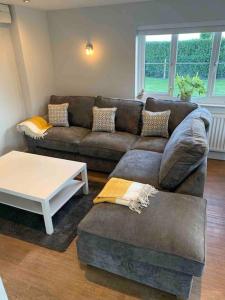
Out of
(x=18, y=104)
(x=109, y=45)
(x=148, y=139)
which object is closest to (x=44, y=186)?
(x=148, y=139)

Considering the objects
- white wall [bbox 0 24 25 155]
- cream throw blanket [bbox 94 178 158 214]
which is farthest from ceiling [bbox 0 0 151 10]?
cream throw blanket [bbox 94 178 158 214]

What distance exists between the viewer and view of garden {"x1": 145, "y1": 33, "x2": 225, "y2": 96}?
10.3 feet

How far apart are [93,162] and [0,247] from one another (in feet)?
4.88

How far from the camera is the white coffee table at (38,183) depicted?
2.13m

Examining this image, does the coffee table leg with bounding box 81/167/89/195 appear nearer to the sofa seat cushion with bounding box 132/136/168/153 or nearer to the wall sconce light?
the sofa seat cushion with bounding box 132/136/168/153

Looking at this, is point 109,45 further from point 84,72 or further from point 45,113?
point 45,113

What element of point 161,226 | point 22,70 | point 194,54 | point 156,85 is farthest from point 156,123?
point 22,70

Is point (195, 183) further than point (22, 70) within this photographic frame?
No

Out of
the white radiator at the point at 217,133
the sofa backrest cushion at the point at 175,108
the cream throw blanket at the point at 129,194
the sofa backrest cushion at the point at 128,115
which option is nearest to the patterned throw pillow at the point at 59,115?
the sofa backrest cushion at the point at 128,115

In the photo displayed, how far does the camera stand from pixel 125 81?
3.63 m

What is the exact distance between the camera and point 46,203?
204cm

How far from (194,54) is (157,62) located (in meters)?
0.53

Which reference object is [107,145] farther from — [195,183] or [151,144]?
[195,183]

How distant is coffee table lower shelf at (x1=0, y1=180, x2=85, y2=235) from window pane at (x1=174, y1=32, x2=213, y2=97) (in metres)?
2.30
